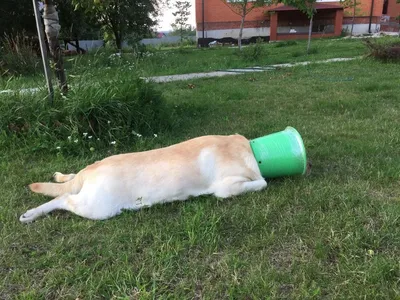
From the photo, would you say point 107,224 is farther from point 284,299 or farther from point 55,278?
point 284,299

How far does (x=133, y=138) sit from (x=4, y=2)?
16846 millimetres

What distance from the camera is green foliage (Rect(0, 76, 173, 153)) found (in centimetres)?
433

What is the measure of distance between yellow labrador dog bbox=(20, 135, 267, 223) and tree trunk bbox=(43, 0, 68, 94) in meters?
2.39

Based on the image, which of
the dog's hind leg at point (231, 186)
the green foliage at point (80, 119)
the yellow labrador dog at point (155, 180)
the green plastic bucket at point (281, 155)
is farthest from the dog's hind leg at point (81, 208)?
the green foliage at point (80, 119)

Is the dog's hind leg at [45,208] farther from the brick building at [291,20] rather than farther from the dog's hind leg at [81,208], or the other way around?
the brick building at [291,20]

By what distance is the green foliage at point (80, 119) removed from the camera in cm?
433

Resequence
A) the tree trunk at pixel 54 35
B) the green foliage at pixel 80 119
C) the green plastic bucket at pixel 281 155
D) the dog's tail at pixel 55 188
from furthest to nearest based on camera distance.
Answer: the tree trunk at pixel 54 35 < the green foliage at pixel 80 119 < the green plastic bucket at pixel 281 155 < the dog's tail at pixel 55 188

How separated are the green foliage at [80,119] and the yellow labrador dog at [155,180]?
4.86 feet

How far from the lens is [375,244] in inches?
87.7

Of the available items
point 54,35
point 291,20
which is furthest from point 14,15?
point 291,20

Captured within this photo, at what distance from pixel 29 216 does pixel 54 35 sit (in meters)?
2.89

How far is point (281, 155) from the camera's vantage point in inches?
121

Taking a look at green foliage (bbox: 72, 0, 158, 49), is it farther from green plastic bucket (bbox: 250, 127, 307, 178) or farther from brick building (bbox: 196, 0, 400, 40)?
green plastic bucket (bbox: 250, 127, 307, 178)

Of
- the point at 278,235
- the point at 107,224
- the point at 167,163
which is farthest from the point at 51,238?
the point at 278,235
